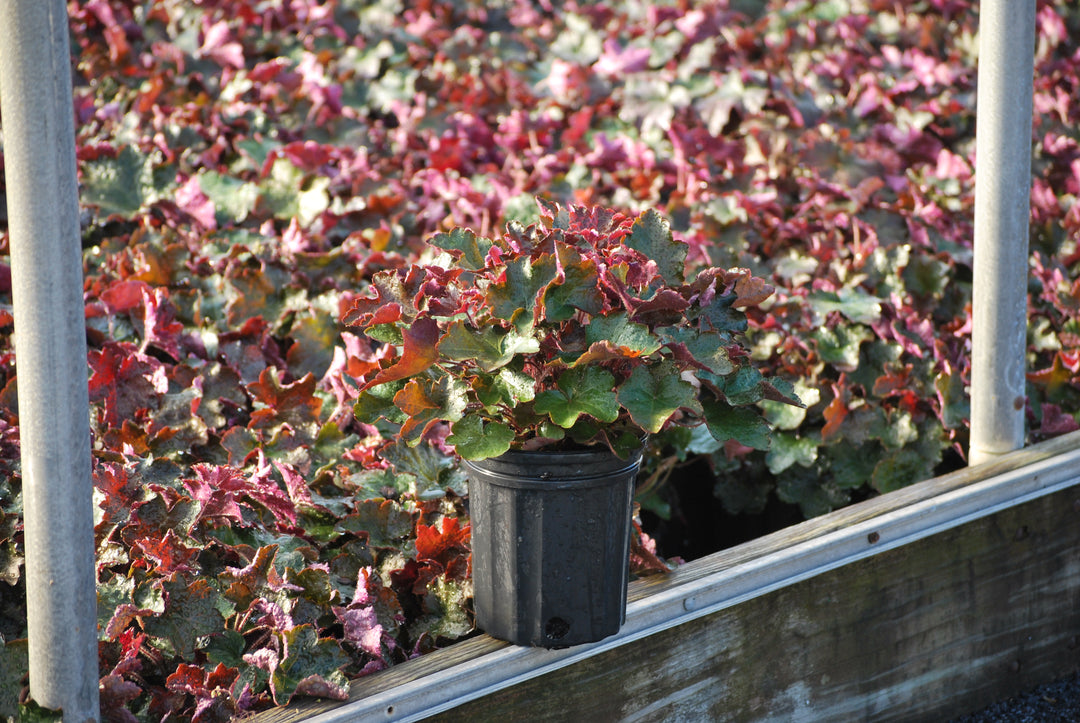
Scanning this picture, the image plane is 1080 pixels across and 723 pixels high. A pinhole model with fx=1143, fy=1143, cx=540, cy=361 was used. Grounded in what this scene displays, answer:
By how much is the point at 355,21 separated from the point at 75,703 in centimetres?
305

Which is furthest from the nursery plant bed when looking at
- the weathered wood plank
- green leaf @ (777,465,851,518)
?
green leaf @ (777,465,851,518)

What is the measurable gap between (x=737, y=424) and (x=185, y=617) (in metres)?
0.72

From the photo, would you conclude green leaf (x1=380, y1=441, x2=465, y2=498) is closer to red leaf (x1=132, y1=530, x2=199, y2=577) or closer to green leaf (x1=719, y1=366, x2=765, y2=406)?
red leaf (x1=132, y1=530, x2=199, y2=577)

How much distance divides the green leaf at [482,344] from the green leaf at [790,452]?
2.66 ft

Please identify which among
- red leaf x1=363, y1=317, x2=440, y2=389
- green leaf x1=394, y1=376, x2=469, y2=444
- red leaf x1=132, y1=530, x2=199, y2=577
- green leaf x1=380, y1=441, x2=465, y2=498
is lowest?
red leaf x1=132, y1=530, x2=199, y2=577

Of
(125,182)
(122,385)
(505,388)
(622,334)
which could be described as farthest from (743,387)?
(125,182)

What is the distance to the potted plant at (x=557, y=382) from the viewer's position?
1309mm

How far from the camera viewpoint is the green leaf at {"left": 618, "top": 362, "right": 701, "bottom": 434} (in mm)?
1273

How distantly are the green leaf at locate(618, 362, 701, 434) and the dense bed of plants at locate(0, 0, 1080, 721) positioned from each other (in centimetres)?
40

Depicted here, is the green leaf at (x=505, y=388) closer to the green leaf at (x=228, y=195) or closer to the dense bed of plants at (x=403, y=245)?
the dense bed of plants at (x=403, y=245)

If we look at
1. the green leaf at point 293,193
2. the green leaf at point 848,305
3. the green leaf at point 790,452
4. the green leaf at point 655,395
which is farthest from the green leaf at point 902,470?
the green leaf at point 293,193

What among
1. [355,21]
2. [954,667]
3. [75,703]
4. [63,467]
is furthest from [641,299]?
[355,21]

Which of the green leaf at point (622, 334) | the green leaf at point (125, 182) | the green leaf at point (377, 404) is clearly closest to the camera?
the green leaf at point (622, 334)

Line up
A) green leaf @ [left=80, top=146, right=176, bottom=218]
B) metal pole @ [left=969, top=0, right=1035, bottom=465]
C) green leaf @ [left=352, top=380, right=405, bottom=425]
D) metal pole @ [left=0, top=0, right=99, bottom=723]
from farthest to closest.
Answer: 1. green leaf @ [left=80, top=146, right=176, bottom=218]
2. metal pole @ [left=969, top=0, right=1035, bottom=465]
3. green leaf @ [left=352, top=380, right=405, bottom=425]
4. metal pole @ [left=0, top=0, right=99, bottom=723]
